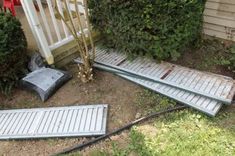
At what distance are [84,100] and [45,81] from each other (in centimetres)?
53

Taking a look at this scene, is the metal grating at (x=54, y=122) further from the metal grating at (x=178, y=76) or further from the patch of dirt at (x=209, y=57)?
the patch of dirt at (x=209, y=57)

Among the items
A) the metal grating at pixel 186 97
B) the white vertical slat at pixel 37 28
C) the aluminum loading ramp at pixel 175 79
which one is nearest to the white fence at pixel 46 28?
the white vertical slat at pixel 37 28

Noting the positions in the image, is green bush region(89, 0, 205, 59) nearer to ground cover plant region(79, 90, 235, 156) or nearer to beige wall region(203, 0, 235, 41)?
beige wall region(203, 0, 235, 41)

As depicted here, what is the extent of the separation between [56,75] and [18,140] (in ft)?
3.04

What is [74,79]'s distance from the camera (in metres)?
3.54

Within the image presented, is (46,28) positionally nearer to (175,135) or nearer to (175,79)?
(175,79)

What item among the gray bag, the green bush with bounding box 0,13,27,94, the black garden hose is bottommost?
the black garden hose

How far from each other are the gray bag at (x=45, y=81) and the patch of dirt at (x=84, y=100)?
72 millimetres

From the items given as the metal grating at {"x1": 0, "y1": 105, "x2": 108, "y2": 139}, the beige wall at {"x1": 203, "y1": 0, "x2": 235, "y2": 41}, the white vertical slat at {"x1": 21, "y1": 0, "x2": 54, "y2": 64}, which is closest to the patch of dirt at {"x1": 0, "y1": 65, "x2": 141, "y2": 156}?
the metal grating at {"x1": 0, "y1": 105, "x2": 108, "y2": 139}

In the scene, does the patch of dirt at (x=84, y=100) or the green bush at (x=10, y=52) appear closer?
the patch of dirt at (x=84, y=100)

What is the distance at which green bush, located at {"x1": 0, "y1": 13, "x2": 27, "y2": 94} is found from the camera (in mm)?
3074

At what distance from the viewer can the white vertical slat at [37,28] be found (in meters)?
3.17

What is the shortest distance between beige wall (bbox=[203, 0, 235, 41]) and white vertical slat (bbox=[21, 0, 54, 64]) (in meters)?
2.23

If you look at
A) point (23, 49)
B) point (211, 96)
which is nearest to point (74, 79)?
point (23, 49)
